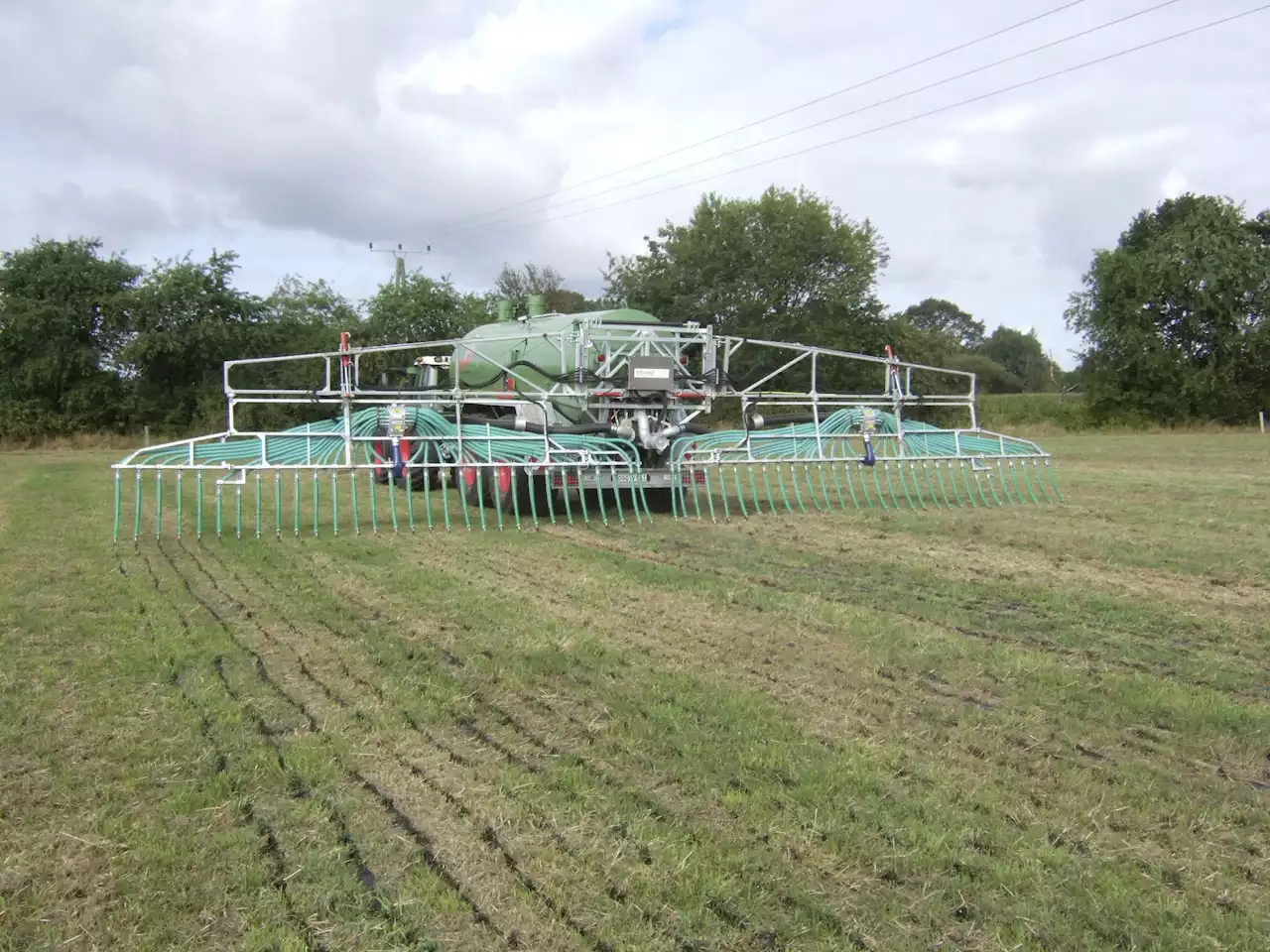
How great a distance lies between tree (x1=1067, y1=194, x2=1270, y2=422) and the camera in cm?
3091

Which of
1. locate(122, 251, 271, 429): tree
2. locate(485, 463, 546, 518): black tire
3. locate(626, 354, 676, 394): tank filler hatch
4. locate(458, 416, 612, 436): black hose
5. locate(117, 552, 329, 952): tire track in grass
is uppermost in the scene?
locate(122, 251, 271, 429): tree

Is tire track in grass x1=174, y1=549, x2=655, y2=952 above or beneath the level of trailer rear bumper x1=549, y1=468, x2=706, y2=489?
beneath

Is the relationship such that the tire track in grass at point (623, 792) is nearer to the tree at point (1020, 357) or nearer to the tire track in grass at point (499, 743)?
A: the tire track in grass at point (499, 743)

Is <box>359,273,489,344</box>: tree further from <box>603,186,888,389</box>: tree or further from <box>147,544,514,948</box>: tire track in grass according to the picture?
<box>147,544,514,948</box>: tire track in grass

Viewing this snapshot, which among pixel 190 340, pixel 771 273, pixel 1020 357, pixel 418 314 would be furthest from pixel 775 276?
pixel 1020 357

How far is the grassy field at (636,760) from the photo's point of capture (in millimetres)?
2348

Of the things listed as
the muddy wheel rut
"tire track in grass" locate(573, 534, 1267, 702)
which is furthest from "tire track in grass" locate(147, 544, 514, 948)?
"tire track in grass" locate(573, 534, 1267, 702)

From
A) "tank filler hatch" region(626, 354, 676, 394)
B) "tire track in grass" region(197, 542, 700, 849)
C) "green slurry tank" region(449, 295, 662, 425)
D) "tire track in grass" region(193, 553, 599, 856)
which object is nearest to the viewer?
"tire track in grass" region(193, 553, 599, 856)

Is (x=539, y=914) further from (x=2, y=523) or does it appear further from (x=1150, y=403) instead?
(x=1150, y=403)

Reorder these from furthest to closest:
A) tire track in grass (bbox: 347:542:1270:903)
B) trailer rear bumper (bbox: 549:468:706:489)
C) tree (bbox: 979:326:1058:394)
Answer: tree (bbox: 979:326:1058:394), trailer rear bumper (bbox: 549:468:706:489), tire track in grass (bbox: 347:542:1270:903)

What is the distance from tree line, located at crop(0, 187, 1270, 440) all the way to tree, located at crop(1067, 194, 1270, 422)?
0.17 feet

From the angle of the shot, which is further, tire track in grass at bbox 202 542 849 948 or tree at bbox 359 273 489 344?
tree at bbox 359 273 489 344

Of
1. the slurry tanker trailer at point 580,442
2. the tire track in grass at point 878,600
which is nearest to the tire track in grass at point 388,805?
the tire track in grass at point 878,600

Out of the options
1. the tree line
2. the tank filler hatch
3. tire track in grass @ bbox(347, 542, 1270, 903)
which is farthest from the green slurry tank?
the tree line
